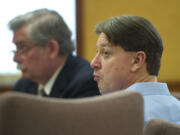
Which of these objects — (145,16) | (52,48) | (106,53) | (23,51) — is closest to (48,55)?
(52,48)

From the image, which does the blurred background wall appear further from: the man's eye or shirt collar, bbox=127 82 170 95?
shirt collar, bbox=127 82 170 95

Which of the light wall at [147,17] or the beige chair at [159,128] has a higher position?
the beige chair at [159,128]

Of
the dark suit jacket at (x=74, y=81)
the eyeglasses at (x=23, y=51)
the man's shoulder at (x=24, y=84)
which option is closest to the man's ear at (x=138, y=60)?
the dark suit jacket at (x=74, y=81)

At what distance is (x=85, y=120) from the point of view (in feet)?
2.71

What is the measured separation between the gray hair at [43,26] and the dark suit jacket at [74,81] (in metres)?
0.14

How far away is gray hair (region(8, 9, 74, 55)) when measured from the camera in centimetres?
183

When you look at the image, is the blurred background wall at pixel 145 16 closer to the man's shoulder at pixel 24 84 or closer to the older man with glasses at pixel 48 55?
the man's shoulder at pixel 24 84

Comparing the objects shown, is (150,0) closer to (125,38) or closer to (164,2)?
(164,2)

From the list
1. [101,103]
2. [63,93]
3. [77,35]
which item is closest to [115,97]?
[101,103]

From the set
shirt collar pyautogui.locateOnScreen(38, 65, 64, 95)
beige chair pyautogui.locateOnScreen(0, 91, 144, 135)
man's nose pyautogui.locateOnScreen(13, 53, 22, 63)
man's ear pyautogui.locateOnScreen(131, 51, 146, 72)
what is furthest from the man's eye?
beige chair pyautogui.locateOnScreen(0, 91, 144, 135)

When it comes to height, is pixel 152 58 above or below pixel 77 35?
above

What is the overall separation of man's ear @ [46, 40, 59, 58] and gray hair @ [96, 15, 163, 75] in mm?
331

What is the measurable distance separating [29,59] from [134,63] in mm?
586

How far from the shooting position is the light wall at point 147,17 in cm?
520
